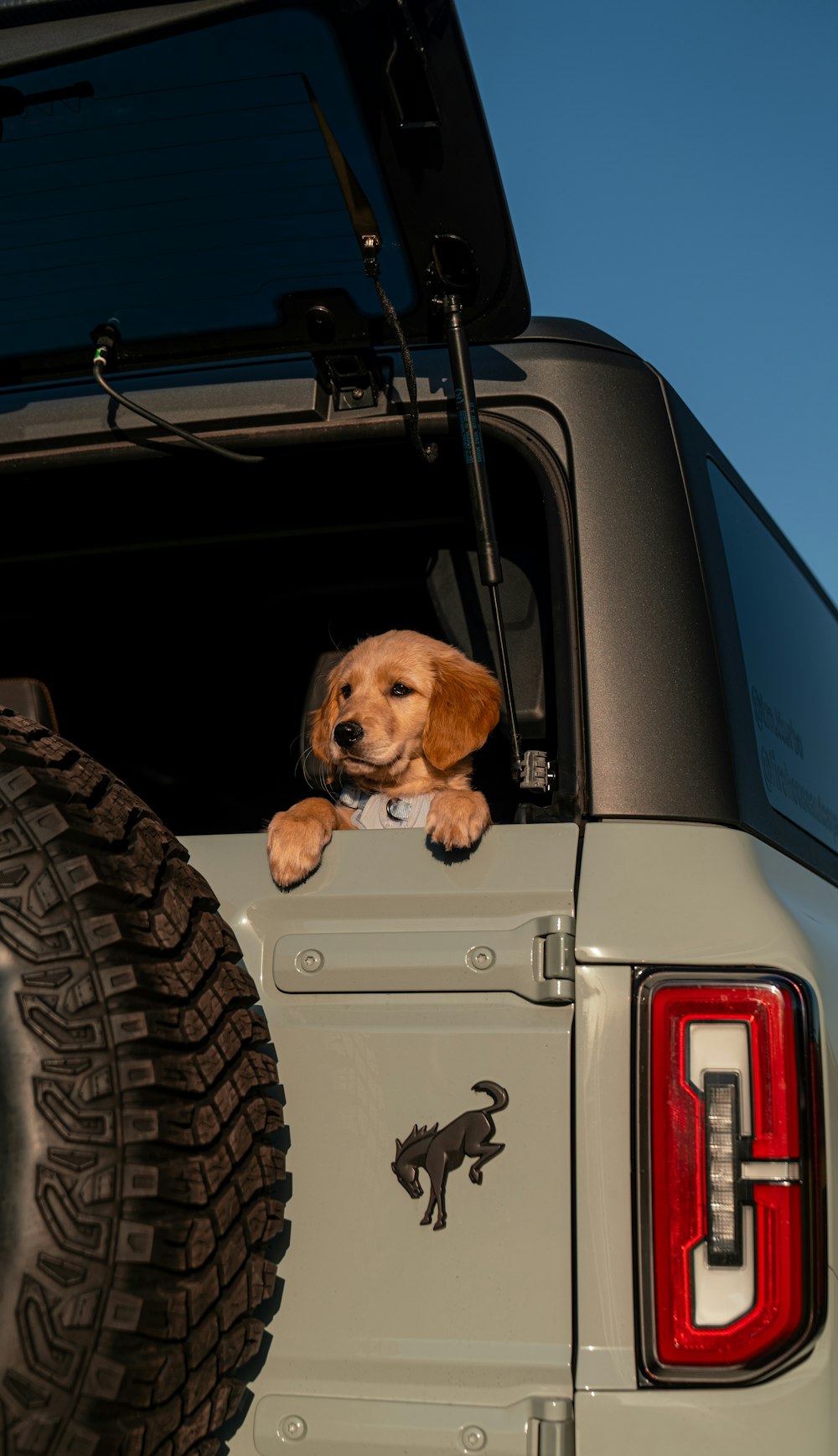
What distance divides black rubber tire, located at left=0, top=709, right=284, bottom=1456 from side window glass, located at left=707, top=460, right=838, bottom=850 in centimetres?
109

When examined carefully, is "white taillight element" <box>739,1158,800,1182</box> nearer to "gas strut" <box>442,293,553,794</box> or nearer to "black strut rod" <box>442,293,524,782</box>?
"gas strut" <box>442,293,553,794</box>

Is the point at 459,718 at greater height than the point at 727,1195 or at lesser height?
greater

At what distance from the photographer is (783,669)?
291cm

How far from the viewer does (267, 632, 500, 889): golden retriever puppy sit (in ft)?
11.3

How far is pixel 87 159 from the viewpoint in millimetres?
2145

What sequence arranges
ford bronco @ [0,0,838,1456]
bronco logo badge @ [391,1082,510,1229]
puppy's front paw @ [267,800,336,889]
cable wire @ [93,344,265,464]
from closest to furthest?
ford bronco @ [0,0,838,1456]
bronco logo badge @ [391,1082,510,1229]
puppy's front paw @ [267,800,336,889]
cable wire @ [93,344,265,464]

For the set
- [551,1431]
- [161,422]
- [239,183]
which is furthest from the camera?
[161,422]

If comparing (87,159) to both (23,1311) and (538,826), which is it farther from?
(23,1311)

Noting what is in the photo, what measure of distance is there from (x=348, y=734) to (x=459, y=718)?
1.03 ft

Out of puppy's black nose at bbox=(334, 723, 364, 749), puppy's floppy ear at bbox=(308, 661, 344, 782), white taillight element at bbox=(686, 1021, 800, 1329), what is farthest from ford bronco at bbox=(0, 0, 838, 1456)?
puppy's floppy ear at bbox=(308, 661, 344, 782)

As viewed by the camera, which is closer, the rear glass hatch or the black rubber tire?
the black rubber tire

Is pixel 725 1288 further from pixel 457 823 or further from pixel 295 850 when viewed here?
pixel 295 850

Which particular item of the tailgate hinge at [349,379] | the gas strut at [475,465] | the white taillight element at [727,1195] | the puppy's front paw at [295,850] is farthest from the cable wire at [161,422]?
the white taillight element at [727,1195]

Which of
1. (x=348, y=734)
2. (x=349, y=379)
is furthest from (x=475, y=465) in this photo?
(x=348, y=734)
